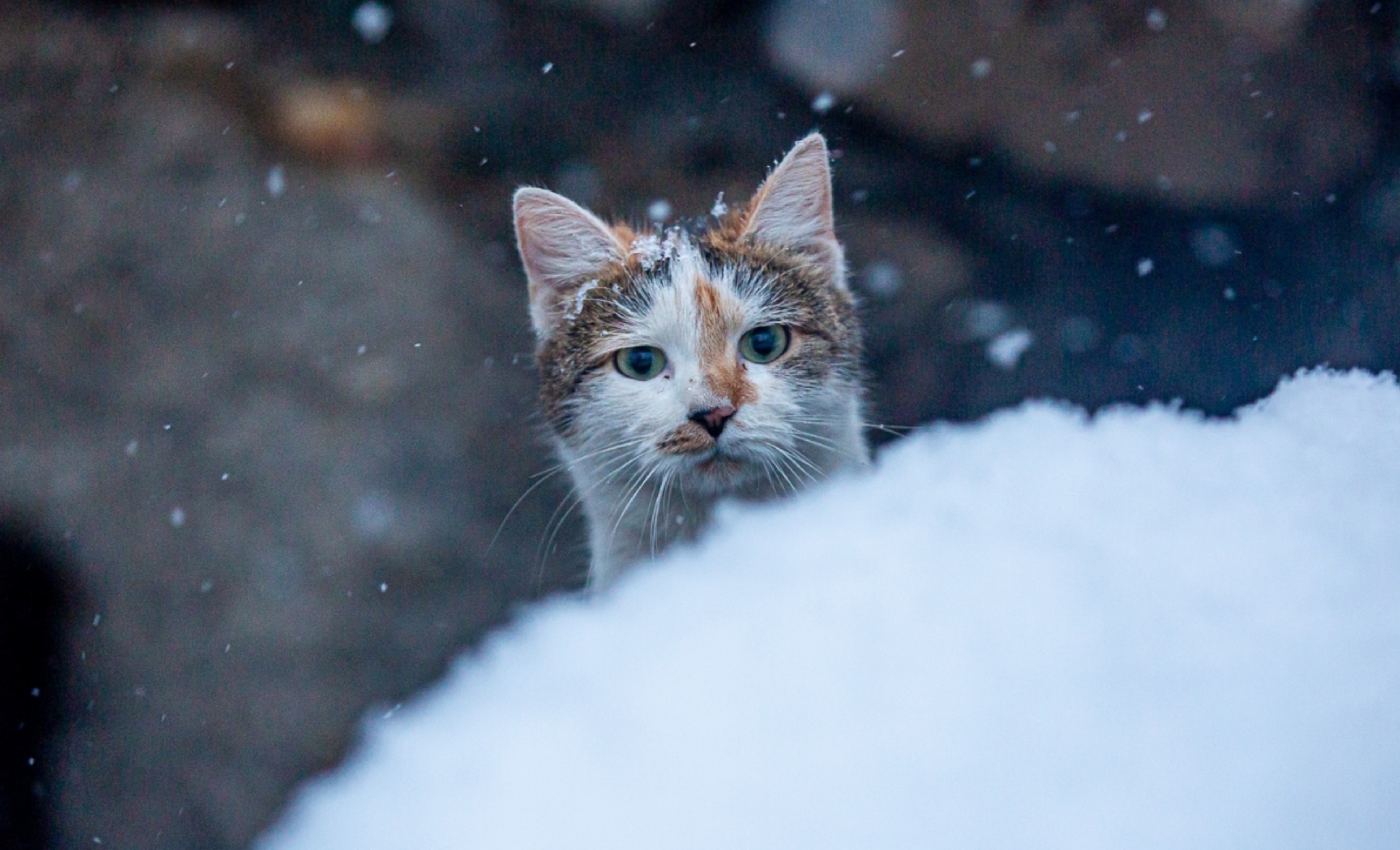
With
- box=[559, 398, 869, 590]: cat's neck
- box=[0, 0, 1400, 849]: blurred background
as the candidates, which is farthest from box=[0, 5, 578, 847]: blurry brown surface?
box=[559, 398, 869, 590]: cat's neck

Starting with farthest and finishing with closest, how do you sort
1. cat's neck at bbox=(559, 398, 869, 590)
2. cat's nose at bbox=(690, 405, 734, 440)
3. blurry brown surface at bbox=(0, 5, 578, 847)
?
blurry brown surface at bbox=(0, 5, 578, 847) < cat's neck at bbox=(559, 398, 869, 590) < cat's nose at bbox=(690, 405, 734, 440)

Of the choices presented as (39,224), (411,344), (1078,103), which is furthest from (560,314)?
(39,224)

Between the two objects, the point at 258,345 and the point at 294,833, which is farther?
the point at 258,345

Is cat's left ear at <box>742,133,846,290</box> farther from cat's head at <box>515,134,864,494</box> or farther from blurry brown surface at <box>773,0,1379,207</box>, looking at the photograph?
blurry brown surface at <box>773,0,1379,207</box>

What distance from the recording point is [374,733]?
1270mm

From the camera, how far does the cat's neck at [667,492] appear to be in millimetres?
862

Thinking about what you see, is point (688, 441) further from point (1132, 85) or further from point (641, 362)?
point (1132, 85)

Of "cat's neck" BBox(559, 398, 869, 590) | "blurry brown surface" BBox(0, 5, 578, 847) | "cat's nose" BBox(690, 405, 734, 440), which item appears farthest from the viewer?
"blurry brown surface" BBox(0, 5, 578, 847)

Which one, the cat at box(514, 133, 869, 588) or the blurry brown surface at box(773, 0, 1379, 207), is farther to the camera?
the blurry brown surface at box(773, 0, 1379, 207)

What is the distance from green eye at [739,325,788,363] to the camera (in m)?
0.83

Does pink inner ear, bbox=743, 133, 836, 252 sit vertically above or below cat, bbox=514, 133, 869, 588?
above

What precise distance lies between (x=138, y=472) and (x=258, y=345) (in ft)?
0.87

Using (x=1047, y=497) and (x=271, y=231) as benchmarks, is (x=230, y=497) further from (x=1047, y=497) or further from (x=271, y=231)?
(x=1047, y=497)

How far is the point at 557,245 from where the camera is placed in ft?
2.72
